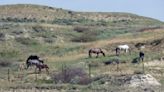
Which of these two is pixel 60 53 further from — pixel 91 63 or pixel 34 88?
pixel 34 88

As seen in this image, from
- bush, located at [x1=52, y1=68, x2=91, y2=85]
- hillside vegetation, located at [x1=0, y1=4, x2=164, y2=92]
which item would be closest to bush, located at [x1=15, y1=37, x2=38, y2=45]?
hillside vegetation, located at [x1=0, y1=4, x2=164, y2=92]

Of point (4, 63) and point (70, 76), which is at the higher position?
point (70, 76)

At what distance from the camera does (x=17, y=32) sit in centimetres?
11344

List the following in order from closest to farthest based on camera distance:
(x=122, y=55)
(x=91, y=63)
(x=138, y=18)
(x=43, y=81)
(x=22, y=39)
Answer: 1. (x=43, y=81)
2. (x=91, y=63)
3. (x=122, y=55)
4. (x=22, y=39)
5. (x=138, y=18)

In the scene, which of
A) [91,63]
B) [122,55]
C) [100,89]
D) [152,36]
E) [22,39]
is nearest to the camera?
[100,89]

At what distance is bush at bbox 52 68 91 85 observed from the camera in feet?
196

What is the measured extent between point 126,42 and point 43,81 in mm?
29404

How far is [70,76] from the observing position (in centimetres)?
6128

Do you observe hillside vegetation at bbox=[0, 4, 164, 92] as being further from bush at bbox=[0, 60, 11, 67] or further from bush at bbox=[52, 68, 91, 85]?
bush at bbox=[52, 68, 91, 85]

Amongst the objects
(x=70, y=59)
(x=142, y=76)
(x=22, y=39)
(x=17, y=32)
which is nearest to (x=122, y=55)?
(x=70, y=59)

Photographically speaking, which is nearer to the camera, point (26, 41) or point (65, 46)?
point (65, 46)

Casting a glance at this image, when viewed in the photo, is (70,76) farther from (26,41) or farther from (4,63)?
(26,41)

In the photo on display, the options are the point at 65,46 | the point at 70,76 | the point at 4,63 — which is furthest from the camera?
the point at 65,46

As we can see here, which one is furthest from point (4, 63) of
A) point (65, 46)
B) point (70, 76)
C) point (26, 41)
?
point (26, 41)
